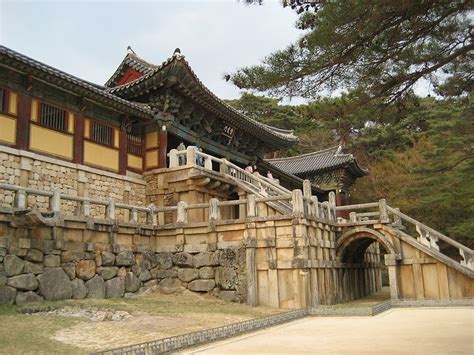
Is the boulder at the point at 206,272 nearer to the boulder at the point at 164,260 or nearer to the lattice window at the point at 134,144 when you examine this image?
the boulder at the point at 164,260

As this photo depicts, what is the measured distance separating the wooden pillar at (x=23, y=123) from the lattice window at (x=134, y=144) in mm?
4486

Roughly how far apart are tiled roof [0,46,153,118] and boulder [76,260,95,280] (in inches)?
210

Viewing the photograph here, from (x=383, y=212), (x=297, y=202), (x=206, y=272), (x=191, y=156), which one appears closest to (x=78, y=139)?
(x=191, y=156)

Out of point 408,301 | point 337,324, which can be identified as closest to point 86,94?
point 337,324

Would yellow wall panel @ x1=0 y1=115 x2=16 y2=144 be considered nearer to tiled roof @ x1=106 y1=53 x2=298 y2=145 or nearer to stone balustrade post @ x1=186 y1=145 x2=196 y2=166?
tiled roof @ x1=106 y1=53 x2=298 y2=145

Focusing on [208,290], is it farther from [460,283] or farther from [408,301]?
[460,283]

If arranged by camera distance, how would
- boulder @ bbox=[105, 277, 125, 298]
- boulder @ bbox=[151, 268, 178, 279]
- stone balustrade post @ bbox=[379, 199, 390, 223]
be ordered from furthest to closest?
stone balustrade post @ bbox=[379, 199, 390, 223] < boulder @ bbox=[151, 268, 178, 279] < boulder @ bbox=[105, 277, 125, 298]

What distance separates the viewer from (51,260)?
11852 mm

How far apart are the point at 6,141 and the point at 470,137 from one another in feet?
63.7

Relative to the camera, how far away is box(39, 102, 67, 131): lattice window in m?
14.2

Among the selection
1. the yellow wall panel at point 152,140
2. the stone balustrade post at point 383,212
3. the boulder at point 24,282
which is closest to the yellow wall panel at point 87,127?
the yellow wall panel at point 152,140

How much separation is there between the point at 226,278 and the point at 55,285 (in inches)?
203

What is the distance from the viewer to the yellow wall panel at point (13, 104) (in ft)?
43.4

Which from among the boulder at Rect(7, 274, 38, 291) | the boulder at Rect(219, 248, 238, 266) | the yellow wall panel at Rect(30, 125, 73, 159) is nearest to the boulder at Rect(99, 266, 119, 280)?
the boulder at Rect(7, 274, 38, 291)
